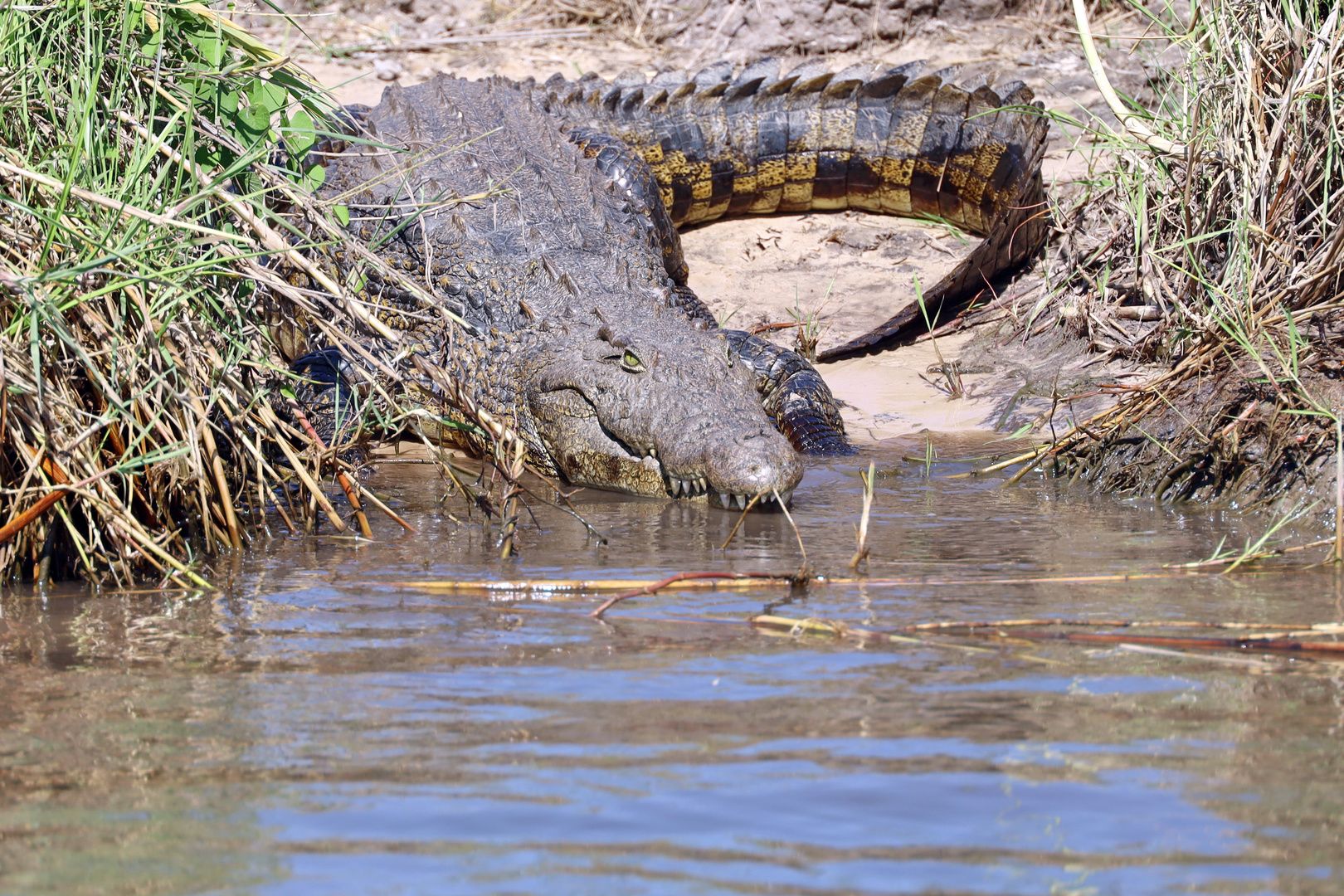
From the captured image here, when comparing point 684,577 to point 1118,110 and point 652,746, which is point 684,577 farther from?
point 1118,110

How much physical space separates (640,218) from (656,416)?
2040 mm

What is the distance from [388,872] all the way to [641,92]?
20.5 feet

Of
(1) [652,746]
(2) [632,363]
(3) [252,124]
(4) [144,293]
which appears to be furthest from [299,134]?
(1) [652,746]

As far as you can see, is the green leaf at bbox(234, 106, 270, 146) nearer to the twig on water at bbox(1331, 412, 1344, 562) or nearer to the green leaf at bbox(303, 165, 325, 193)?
the green leaf at bbox(303, 165, 325, 193)

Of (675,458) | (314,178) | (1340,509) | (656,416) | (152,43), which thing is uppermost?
(152,43)

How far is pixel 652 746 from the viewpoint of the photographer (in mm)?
1731

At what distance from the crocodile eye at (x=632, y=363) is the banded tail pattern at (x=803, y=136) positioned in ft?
8.93

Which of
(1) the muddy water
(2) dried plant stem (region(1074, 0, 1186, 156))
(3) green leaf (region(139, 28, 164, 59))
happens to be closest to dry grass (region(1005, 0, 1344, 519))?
(2) dried plant stem (region(1074, 0, 1186, 156))

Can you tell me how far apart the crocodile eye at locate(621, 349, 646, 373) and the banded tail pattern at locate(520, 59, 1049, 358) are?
8.93ft

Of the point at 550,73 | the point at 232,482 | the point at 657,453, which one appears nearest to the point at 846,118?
the point at 550,73

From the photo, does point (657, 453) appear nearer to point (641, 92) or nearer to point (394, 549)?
point (394, 549)

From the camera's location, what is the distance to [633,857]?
1.43 meters

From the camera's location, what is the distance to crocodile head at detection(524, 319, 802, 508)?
12.2 ft

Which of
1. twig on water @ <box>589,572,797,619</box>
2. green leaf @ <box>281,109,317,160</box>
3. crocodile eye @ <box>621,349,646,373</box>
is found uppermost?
green leaf @ <box>281,109,317,160</box>
